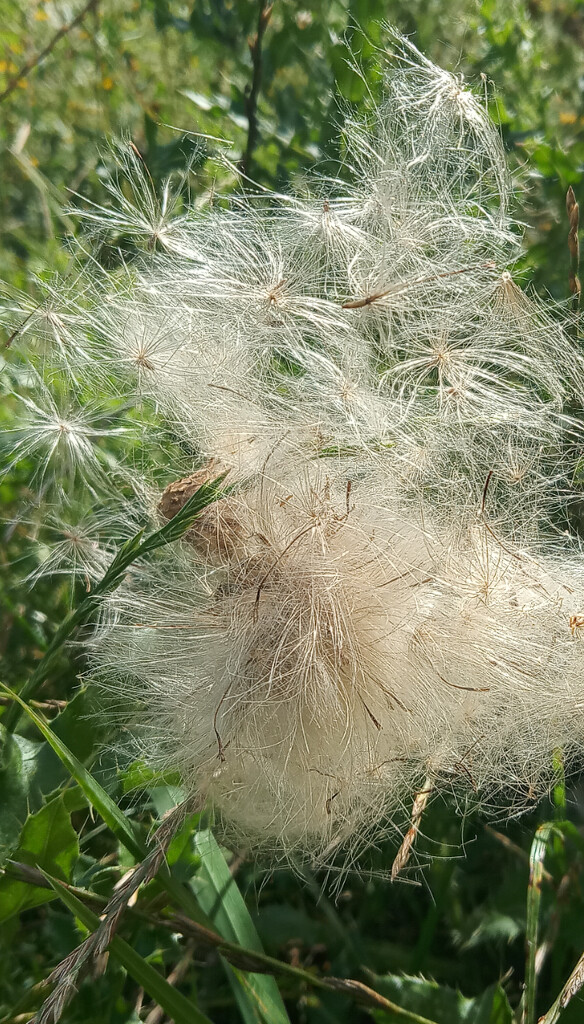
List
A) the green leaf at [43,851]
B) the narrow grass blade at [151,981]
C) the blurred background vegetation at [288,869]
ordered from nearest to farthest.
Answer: the narrow grass blade at [151,981] < the green leaf at [43,851] < the blurred background vegetation at [288,869]

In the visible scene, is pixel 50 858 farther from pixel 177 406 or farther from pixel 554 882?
pixel 554 882

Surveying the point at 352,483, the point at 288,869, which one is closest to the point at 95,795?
the point at 288,869

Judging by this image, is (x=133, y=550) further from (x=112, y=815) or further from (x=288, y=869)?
(x=288, y=869)

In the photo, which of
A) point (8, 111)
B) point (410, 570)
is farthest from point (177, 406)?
point (8, 111)

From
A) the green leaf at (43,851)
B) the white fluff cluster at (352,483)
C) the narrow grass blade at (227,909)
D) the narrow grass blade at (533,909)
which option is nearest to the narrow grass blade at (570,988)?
the narrow grass blade at (533,909)

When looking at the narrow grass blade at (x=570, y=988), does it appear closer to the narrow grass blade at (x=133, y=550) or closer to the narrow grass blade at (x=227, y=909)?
the narrow grass blade at (x=227, y=909)

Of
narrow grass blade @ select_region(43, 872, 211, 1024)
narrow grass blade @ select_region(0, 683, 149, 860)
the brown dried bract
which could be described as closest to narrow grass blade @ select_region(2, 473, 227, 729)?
the brown dried bract
